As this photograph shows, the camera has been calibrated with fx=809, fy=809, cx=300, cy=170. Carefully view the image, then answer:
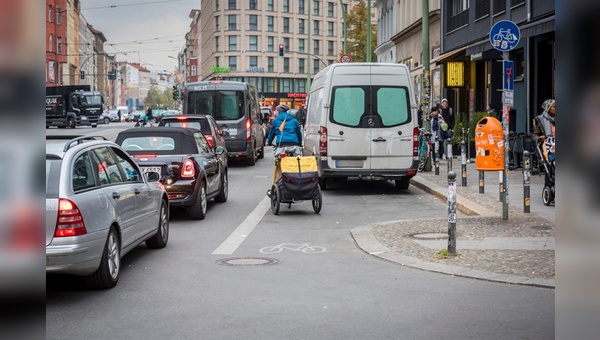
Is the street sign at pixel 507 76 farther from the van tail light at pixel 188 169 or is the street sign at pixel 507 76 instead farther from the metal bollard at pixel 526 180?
the van tail light at pixel 188 169

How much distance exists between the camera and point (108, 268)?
7.76 metres

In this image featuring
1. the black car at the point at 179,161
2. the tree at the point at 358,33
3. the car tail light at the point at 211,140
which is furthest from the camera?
the tree at the point at 358,33

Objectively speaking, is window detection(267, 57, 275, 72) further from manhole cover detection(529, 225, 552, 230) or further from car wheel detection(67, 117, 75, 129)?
manhole cover detection(529, 225, 552, 230)

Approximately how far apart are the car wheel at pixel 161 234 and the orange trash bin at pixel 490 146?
21.1 ft

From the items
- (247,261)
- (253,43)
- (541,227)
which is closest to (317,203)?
(541,227)

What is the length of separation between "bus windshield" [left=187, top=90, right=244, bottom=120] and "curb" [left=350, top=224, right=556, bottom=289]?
17083 mm

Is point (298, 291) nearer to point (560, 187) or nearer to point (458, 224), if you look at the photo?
point (458, 224)

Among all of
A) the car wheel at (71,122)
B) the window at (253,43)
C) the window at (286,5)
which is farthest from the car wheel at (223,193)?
A: the window at (286,5)

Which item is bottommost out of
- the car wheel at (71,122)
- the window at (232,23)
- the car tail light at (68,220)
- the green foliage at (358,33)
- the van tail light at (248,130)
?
the car tail light at (68,220)

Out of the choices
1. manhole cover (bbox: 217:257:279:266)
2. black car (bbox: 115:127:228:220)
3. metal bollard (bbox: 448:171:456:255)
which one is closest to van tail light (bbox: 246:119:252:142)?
black car (bbox: 115:127:228:220)

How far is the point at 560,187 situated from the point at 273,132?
51.7ft

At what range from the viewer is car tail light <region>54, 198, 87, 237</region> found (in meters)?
6.91

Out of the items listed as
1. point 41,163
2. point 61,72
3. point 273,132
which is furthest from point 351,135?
point 61,72

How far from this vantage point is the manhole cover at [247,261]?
9.43m
